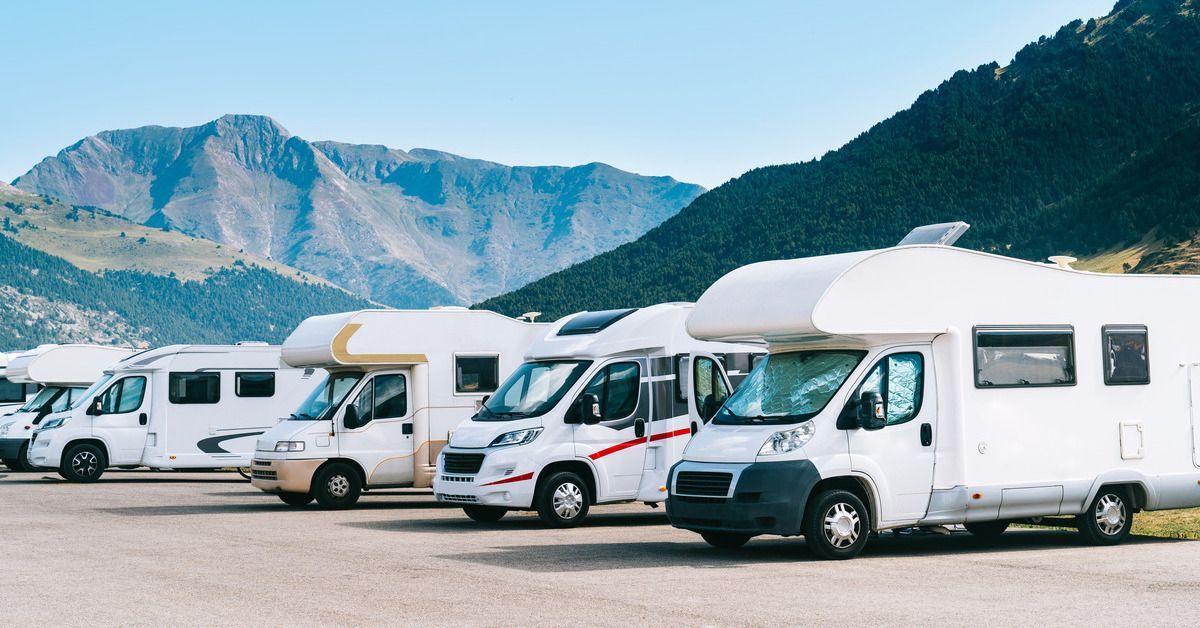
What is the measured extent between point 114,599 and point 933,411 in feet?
24.5

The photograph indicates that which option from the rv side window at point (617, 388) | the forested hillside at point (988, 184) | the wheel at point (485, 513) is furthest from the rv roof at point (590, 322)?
the forested hillside at point (988, 184)

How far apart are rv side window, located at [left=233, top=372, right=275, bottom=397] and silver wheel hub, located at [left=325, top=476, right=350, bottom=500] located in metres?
7.86

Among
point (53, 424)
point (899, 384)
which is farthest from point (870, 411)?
point (53, 424)

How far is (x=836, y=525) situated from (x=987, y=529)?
323cm

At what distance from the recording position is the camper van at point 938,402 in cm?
1297

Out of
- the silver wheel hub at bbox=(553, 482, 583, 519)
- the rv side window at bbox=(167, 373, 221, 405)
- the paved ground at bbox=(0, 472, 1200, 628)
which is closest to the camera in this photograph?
the paved ground at bbox=(0, 472, 1200, 628)

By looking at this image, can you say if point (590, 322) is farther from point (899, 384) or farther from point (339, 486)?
point (899, 384)

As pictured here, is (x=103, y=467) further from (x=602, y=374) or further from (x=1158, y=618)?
(x=1158, y=618)

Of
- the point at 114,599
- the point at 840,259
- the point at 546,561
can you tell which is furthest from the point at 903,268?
the point at 114,599

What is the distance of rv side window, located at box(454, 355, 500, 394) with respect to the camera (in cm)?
2159

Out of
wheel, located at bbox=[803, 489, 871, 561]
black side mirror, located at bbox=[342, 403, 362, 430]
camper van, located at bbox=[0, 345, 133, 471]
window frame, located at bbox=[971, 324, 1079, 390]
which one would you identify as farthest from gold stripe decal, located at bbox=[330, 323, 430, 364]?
camper van, located at bbox=[0, 345, 133, 471]

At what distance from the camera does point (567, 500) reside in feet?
55.6

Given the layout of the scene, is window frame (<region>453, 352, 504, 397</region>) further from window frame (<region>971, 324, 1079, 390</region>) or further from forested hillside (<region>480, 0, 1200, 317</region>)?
forested hillside (<region>480, 0, 1200, 317</region>)

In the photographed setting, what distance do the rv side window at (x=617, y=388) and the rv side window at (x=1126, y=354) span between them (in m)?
5.52
